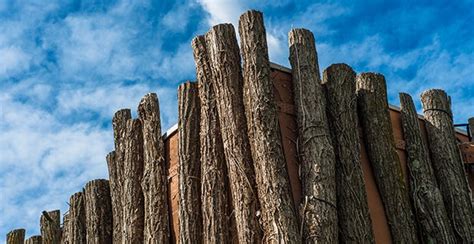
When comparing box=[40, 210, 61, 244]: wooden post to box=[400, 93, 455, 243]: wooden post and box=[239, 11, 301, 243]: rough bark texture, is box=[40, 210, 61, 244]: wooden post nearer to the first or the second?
box=[239, 11, 301, 243]: rough bark texture

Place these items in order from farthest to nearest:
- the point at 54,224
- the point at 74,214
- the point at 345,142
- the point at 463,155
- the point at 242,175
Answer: the point at 54,224 → the point at 74,214 → the point at 463,155 → the point at 345,142 → the point at 242,175

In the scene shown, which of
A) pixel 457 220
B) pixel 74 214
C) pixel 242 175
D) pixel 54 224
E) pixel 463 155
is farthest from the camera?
pixel 54 224

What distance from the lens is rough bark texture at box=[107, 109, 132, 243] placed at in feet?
29.9

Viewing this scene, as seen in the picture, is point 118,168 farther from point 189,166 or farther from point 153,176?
point 189,166

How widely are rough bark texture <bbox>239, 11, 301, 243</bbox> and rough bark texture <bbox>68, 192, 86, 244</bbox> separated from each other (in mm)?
3692

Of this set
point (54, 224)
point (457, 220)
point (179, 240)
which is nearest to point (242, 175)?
point (179, 240)

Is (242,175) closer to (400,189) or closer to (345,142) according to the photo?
(345,142)

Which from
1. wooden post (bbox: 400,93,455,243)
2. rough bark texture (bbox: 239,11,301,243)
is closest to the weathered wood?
rough bark texture (bbox: 239,11,301,243)

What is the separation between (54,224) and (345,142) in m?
5.39

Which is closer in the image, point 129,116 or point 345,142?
point 345,142

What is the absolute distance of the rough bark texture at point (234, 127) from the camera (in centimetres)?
703

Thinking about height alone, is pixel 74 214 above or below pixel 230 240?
above

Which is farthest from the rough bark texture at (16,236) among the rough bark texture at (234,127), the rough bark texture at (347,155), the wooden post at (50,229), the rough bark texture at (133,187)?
the rough bark texture at (347,155)

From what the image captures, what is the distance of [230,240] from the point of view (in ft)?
24.0
